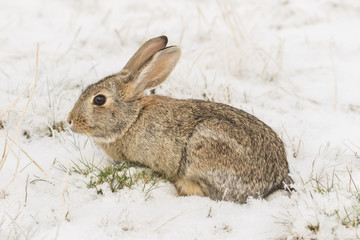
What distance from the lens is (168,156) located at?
4.84 metres

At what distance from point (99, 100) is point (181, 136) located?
3.15 feet

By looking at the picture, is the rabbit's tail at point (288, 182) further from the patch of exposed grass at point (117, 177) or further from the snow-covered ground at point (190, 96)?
the patch of exposed grass at point (117, 177)

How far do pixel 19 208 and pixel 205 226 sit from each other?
1560mm

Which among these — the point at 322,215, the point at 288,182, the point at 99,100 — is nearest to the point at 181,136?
the point at 99,100

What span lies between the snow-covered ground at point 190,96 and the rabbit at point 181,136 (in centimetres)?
22

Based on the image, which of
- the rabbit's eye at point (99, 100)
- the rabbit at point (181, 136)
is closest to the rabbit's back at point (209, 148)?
the rabbit at point (181, 136)

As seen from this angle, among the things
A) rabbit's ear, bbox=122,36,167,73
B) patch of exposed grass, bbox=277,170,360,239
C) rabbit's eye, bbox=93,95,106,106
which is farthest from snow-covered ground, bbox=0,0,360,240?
rabbit's ear, bbox=122,36,167,73

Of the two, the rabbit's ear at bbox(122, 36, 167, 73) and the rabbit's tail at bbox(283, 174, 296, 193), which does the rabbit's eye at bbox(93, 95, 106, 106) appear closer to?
the rabbit's ear at bbox(122, 36, 167, 73)

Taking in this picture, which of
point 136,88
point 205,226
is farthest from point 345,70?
point 205,226

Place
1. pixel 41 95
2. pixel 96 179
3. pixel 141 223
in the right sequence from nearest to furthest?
pixel 141 223
pixel 96 179
pixel 41 95

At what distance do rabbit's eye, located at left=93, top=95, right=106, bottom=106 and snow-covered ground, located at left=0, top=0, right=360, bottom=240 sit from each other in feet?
1.92

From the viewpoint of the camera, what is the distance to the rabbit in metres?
4.60

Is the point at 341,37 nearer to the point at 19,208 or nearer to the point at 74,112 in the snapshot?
the point at 74,112

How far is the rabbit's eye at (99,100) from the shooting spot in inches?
197
